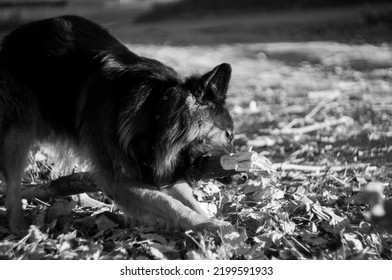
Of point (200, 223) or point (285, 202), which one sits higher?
point (200, 223)

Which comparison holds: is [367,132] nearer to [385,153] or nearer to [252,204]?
[385,153]

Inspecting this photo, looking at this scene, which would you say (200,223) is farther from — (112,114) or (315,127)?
(315,127)

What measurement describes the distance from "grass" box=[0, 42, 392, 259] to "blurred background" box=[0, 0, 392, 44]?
4.07m

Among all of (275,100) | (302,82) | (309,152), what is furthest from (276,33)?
(309,152)

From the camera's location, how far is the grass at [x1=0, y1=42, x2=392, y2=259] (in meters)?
3.79

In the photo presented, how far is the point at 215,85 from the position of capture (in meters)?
3.92

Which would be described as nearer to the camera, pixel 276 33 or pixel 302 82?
pixel 302 82

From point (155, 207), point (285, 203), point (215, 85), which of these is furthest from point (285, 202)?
point (215, 85)

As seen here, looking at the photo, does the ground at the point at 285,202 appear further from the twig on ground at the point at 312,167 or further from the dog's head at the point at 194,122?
the dog's head at the point at 194,122

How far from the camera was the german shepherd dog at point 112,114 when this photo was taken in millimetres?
3957

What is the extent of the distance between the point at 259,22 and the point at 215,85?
37.0 ft

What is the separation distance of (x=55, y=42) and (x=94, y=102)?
2.21 ft

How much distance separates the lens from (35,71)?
450cm

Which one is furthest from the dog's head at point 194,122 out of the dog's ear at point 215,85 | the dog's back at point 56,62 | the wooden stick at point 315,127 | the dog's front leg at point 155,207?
the wooden stick at point 315,127
